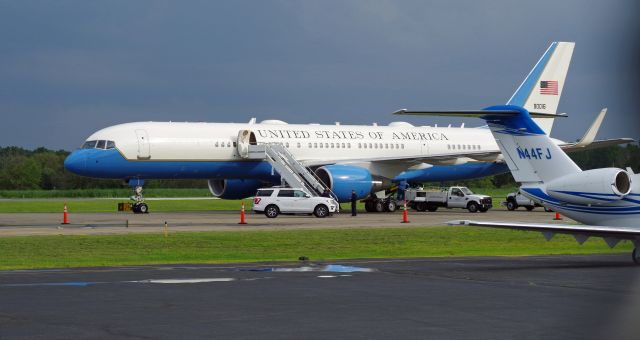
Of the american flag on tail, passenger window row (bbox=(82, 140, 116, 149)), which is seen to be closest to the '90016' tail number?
passenger window row (bbox=(82, 140, 116, 149))

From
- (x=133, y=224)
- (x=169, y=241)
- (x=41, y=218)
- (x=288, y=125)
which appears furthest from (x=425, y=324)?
(x=288, y=125)

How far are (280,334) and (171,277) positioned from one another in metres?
8.88

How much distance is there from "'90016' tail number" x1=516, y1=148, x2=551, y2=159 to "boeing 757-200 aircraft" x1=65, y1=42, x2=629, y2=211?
18.0m

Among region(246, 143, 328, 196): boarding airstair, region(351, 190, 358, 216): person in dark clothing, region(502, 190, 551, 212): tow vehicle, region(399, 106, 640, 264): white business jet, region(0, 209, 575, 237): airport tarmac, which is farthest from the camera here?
region(502, 190, 551, 212): tow vehicle

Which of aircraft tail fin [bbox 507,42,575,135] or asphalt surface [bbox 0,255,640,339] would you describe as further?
aircraft tail fin [bbox 507,42,575,135]

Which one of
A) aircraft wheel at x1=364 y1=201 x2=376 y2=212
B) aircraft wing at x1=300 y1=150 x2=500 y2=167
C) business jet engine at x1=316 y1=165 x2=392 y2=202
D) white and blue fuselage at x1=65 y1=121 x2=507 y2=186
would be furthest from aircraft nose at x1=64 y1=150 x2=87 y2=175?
aircraft wheel at x1=364 y1=201 x2=376 y2=212

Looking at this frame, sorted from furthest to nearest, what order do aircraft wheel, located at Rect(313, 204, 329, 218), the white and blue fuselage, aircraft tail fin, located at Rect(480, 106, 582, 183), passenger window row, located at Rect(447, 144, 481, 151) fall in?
passenger window row, located at Rect(447, 144, 481, 151) → the white and blue fuselage → aircraft wheel, located at Rect(313, 204, 329, 218) → aircraft tail fin, located at Rect(480, 106, 582, 183)

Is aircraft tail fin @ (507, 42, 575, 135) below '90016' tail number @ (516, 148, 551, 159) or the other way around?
the other way around

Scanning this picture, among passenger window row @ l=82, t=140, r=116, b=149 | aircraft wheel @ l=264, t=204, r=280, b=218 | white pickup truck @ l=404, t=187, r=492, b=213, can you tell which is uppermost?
passenger window row @ l=82, t=140, r=116, b=149

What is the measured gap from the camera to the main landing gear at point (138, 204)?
5366 cm

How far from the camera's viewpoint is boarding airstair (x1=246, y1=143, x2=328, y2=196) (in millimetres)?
54188

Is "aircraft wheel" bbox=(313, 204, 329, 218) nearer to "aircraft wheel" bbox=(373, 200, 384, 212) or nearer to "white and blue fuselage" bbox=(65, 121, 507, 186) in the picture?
"white and blue fuselage" bbox=(65, 121, 507, 186)

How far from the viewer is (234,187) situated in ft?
198

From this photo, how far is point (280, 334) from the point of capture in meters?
13.2
